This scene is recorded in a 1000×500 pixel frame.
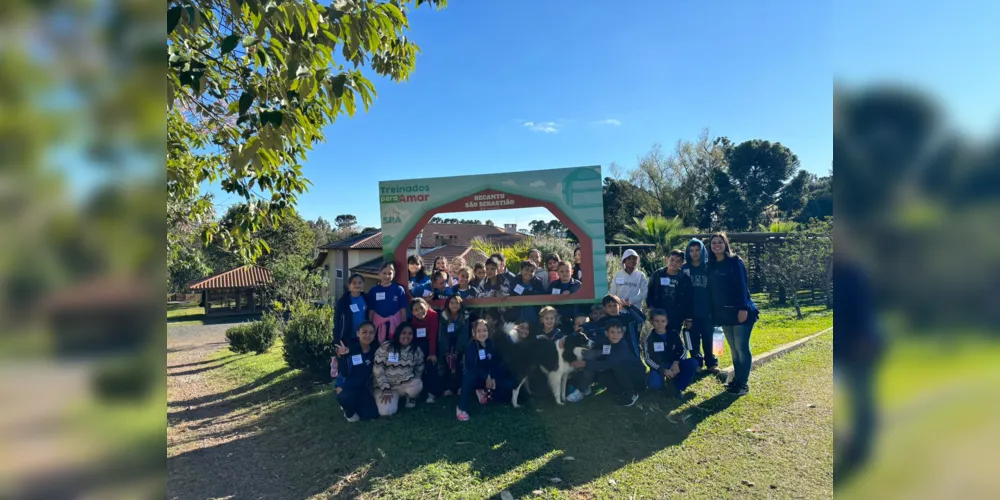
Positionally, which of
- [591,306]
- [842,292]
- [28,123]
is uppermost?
[28,123]

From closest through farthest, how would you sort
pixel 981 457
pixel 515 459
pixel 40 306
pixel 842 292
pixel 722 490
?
pixel 40 306
pixel 981 457
pixel 842 292
pixel 722 490
pixel 515 459

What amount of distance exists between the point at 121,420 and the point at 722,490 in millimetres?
4290

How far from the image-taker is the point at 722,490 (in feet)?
12.8

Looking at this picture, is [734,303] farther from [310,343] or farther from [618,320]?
[310,343]

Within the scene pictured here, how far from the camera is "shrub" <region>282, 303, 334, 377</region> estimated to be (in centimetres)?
836

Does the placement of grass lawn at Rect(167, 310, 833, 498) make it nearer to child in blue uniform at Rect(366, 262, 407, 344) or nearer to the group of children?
the group of children

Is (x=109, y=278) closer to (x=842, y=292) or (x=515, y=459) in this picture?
(x=842, y=292)

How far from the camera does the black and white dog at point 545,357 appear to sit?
19.7ft

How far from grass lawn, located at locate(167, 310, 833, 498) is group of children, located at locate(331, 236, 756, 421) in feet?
0.80

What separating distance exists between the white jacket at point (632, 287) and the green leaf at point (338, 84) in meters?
4.92

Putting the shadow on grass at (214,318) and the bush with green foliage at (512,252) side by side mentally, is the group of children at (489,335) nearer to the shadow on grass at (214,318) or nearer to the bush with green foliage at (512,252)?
the bush with green foliage at (512,252)

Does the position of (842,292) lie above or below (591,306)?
above

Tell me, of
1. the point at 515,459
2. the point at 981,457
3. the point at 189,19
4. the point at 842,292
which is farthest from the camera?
the point at 515,459

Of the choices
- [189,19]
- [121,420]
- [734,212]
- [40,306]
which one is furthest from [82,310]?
[734,212]
